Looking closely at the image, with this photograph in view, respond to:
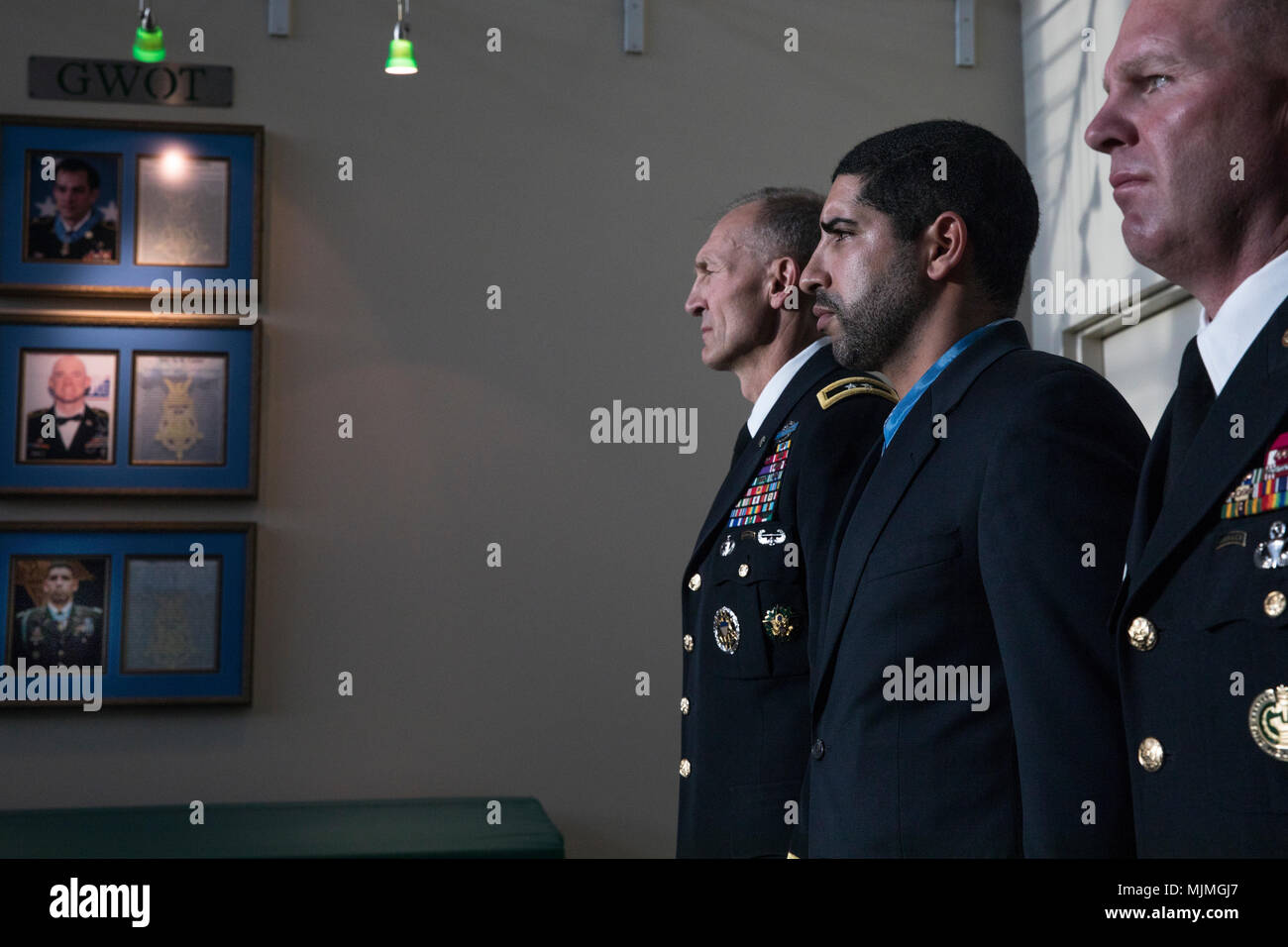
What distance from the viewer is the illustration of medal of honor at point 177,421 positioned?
3668 mm

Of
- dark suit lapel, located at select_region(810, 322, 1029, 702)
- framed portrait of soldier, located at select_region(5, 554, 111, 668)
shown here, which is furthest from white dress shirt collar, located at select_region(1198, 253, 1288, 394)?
framed portrait of soldier, located at select_region(5, 554, 111, 668)

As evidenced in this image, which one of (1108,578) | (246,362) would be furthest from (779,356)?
(246,362)

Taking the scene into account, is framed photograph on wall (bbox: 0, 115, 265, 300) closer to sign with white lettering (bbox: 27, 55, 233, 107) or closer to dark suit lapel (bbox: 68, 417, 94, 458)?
sign with white lettering (bbox: 27, 55, 233, 107)

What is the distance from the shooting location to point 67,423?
363cm

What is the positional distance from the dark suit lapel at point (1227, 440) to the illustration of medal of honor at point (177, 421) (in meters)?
3.19

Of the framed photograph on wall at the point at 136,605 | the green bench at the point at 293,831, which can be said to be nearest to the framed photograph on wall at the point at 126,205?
the framed photograph on wall at the point at 136,605

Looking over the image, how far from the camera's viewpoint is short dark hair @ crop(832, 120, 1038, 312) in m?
1.63

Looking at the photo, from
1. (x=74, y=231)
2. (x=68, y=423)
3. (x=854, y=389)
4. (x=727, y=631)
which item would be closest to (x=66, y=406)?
(x=68, y=423)

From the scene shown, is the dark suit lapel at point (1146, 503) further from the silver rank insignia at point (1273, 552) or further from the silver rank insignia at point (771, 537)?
the silver rank insignia at point (771, 537)

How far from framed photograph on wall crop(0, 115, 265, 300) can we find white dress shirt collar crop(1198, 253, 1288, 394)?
10.4 feet

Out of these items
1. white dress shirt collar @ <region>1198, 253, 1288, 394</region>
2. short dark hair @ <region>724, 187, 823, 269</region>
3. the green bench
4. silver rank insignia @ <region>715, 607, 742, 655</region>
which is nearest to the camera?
white dress shirt collar @ <region>1198, 253, 1288, 394</region>

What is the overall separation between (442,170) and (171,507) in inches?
50.3

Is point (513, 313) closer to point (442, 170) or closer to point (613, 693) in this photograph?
point (442, 170)

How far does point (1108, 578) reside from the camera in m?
1.21
